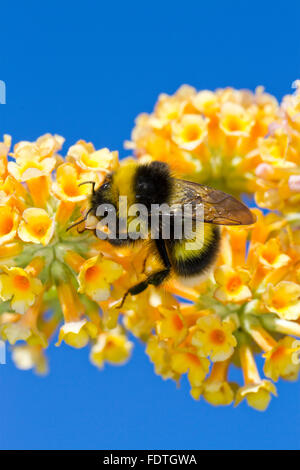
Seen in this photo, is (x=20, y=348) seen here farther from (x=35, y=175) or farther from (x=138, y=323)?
(x=35, y=175)

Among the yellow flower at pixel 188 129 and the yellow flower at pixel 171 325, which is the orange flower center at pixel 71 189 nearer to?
the yellow flower at pixel 171 325

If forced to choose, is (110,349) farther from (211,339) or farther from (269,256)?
(269,256)

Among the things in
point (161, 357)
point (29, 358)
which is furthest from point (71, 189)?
point (29, 358)

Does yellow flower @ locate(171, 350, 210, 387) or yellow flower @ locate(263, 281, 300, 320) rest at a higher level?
yellow flower @ locate(263, 281, 300, 320)

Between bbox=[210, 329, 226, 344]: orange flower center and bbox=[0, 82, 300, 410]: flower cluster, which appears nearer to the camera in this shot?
bbox=[0, 82, 300, 410]: flower cluster

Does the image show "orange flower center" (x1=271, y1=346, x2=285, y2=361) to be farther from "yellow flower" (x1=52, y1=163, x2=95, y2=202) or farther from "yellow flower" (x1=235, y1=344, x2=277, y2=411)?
"yellow flower" (x1=52, y1=163, x2=95, y2=202)

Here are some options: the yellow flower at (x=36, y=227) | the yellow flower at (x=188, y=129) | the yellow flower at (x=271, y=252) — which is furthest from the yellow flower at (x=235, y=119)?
the yellow flower at (x=36, y=227)

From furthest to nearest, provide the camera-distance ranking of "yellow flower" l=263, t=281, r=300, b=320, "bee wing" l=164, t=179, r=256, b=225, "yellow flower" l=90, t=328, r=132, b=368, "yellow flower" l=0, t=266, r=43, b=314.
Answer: "yellow flower" l=90, t=328, r=132, b=368 → "yellow flower" l=263, t=281, r=300, b=320 → "yellow flower" l=0, t=266, r=43, b=314 → "bee wing" l=164, t=179, r=256, b=225

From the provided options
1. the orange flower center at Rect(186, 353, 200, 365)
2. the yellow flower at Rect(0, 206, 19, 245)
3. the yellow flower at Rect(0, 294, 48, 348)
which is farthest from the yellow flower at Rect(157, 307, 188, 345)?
the yellow flower at Rect(0, 206, 19, 245)

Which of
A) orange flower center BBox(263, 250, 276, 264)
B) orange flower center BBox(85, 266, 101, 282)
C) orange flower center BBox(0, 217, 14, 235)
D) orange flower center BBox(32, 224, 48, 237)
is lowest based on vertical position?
orange flower center BBox(85, 266, 101, 282)
